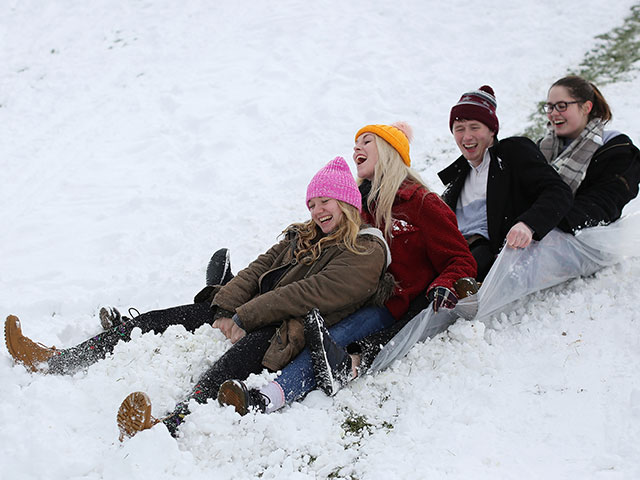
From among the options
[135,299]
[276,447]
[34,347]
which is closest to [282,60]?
[135,299]

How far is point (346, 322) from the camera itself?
312 cm

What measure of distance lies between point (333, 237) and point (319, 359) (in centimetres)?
75

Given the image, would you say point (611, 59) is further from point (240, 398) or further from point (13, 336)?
point (13, 336)

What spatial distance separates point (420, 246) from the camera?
11.0 feet

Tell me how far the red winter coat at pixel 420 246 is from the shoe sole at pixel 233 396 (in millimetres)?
1107

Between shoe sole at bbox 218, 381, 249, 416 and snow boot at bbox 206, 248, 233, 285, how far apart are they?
4.14ft

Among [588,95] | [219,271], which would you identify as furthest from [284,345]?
[588,95]

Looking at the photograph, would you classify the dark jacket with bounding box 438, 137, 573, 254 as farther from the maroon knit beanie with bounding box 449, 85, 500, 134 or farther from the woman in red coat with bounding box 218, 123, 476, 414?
the woman in red coat with bounding box 218, 123, 476, 414

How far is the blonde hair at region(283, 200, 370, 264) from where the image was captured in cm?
316

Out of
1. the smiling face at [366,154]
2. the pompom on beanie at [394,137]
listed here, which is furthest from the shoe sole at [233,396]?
the pompom on beanie at [394,137]

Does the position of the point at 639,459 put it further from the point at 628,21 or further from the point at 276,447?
the point at 628,21

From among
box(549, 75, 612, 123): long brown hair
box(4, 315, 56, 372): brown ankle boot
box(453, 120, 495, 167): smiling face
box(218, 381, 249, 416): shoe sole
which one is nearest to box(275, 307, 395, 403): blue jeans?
box(218, 381, 249, 416): shoe sole

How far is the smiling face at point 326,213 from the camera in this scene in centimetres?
322

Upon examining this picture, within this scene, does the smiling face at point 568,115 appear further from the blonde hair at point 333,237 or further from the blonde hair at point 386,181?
the blonde hair at point 333,237
